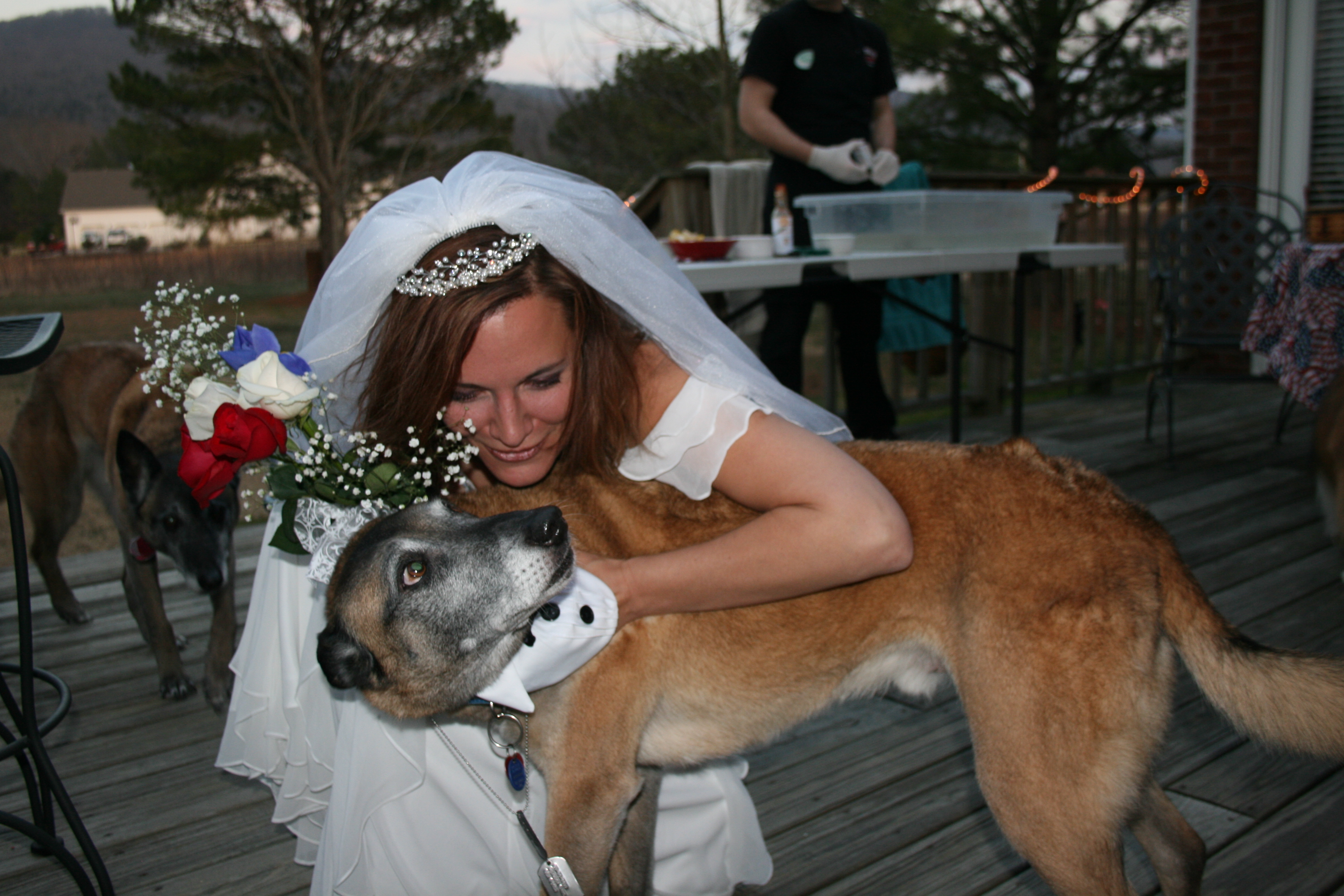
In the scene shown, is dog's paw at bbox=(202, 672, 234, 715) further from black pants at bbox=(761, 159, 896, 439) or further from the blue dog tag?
black pants at bbox=(761, 159, 896, 439)

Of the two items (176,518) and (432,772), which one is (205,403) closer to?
(432,772)

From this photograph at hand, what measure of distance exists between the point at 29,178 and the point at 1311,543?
5900 millimetres

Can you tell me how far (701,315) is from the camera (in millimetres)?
1943

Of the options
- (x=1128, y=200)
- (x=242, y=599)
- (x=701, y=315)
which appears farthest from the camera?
(x=1128, y=200)

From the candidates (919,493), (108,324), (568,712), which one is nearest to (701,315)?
(919,493)

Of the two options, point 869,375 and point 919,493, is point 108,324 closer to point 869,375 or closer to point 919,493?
point 869,375

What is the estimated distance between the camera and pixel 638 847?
1.86 metres

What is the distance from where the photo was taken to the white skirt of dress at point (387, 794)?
6.06ft

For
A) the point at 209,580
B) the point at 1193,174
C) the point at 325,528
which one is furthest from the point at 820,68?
the point at 1193,174

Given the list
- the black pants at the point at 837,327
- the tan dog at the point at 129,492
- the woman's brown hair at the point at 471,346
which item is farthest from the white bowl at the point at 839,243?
the tan dog at the point at 129,492

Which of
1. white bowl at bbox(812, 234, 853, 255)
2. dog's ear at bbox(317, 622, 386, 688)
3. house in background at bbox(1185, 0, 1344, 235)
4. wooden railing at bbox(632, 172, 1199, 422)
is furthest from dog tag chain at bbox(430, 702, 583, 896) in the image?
house in background at bbox(1185, 0, 1344, 235)

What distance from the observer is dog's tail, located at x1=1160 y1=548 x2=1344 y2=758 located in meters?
1.51

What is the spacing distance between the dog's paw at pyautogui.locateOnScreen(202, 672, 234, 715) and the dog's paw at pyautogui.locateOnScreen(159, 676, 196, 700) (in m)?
0.08

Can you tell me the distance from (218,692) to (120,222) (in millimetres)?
3250
